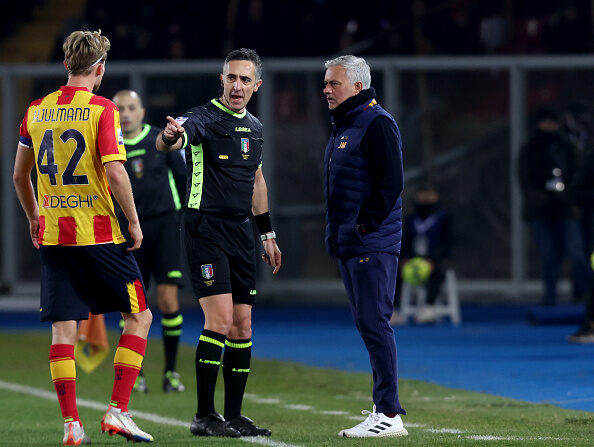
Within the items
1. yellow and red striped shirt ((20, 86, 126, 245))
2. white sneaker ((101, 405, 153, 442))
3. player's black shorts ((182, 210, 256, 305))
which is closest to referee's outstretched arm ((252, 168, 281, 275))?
player's black shorts ((182, 210, 256, 305))

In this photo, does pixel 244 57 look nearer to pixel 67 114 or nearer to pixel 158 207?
pixel 67 114

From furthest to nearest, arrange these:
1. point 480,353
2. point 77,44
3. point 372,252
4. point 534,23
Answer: point 534,23, point 480,353, point 372,252, point 77,44

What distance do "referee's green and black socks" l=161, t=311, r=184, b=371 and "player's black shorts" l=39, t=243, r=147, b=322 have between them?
11.8 feet

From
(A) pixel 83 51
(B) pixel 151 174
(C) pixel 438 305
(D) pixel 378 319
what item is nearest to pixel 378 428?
(D) pixel 378 319

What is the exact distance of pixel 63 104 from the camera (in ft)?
23.0

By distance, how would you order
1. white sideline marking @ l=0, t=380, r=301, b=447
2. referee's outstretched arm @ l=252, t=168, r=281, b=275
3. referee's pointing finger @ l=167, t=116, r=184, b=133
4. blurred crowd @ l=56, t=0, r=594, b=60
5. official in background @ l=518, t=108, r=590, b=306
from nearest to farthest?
referee's pointing finger @ l=167, t=116, r=184, b=133
white sideline marking @ l=0, t=380, r=301, b=447
referee's outstretched arm @ l=252, t=168, r=281, b=275
official in background @ l=518, t=108, r=590, b=306
blurred crowd @ l=56, t=0, r=594, b=60

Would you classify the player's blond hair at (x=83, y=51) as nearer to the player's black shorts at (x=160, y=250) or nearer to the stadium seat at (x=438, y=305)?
the player's black shorts at (x=160, y=250)

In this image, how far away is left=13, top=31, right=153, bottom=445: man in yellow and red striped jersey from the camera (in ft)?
22.9

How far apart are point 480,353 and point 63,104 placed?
7005mm

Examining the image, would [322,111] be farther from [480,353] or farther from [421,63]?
[480,353]

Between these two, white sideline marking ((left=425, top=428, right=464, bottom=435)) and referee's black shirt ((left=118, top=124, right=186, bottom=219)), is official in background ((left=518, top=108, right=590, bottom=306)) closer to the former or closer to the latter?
referee's black shirt ((left=118, top=124, right=186, bottom=219))

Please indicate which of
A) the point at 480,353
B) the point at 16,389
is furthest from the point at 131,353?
the point at 480,353

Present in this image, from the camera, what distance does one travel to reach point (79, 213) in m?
7.01

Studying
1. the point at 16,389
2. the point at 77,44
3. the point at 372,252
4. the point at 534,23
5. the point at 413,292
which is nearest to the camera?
the point at 77,44
